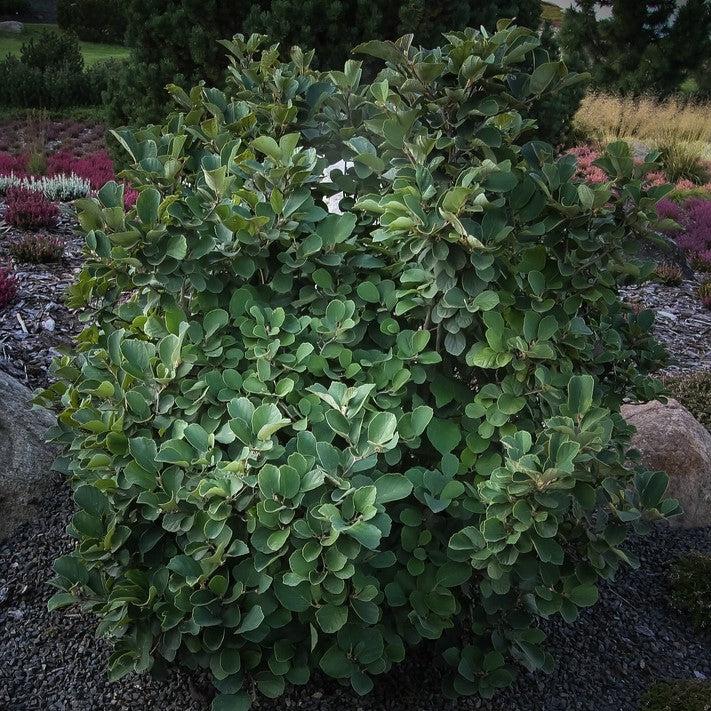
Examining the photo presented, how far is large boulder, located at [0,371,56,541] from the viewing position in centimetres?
283

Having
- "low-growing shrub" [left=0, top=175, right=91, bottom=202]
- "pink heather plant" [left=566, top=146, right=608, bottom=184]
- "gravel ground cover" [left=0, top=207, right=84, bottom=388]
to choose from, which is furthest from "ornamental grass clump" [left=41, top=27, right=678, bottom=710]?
"pink heather plant" [left=566, top=146, right=608, bottom=184]

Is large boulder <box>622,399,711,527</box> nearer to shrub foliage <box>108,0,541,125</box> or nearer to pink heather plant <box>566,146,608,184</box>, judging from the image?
shrub foliage <box>108,0,541,125</box>

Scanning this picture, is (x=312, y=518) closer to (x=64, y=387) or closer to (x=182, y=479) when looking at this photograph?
(x=182, y=479)

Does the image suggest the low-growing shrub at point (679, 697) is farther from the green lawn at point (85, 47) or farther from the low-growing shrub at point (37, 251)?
the green lawn at point (85, 47)

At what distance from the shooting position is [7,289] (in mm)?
4086

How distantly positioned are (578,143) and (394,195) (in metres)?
12.4

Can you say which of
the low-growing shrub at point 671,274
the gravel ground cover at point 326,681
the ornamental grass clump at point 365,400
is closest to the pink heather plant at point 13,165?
the gravel ground cover at point 326,681

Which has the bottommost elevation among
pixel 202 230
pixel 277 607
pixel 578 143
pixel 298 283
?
pixel 578 143

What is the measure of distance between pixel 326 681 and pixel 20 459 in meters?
1.46

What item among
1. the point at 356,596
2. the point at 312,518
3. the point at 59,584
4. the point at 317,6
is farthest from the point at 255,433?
the point at 317,6

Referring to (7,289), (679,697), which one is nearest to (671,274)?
(679,697)

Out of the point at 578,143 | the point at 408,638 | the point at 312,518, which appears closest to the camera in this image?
the point at 312,518

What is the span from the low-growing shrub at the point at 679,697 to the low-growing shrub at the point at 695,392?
91.3 inches

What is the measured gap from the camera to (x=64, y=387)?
238cm
